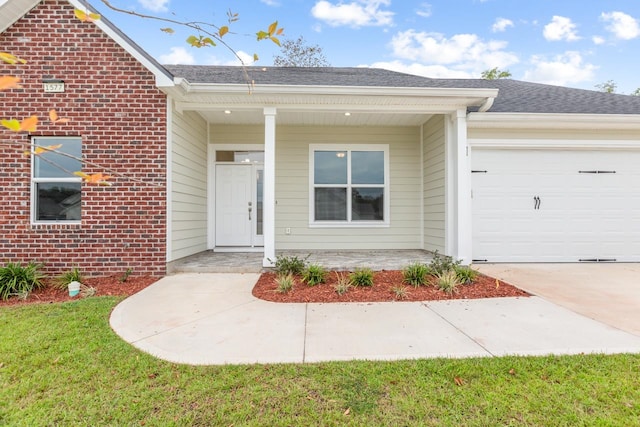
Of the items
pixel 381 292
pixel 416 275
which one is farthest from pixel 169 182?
pixel 416 275

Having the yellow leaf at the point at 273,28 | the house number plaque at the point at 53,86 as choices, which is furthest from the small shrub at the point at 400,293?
the house number plaque at the point at 53,86

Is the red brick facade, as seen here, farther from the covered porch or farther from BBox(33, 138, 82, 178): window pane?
the covered porch

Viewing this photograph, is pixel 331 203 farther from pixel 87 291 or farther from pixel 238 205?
pixel 87 291

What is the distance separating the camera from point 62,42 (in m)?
5.24

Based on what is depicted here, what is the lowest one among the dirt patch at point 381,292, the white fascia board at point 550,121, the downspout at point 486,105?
the dirt patch at point 381,292

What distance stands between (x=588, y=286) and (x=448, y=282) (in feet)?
6.94

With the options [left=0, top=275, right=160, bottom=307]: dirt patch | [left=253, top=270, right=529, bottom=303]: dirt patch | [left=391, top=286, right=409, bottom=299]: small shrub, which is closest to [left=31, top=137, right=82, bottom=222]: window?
[left=0, top=275, right=160, bottom=307]: dirt patch

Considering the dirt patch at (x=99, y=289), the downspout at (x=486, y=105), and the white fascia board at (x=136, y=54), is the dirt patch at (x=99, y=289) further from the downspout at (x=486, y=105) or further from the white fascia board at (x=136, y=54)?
the downspout at (x=486, y=105)

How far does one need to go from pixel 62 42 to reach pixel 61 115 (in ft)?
3.68

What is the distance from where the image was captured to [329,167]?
7738 mm

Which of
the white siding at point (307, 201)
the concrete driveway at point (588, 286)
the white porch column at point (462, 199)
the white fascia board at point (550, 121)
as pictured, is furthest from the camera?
the white siding at point (307, 201)

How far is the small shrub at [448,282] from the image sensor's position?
4465mm

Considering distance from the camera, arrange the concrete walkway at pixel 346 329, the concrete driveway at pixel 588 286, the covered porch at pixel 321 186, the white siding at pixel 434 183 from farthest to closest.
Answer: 1. the covered porch at pixel 321 186
2. the white siding at pixel 434 183
3. the concrete driveway at pixel 588 286
4. the concrete walkway at pixel 346 329

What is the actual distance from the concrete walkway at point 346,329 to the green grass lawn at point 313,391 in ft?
0.57
